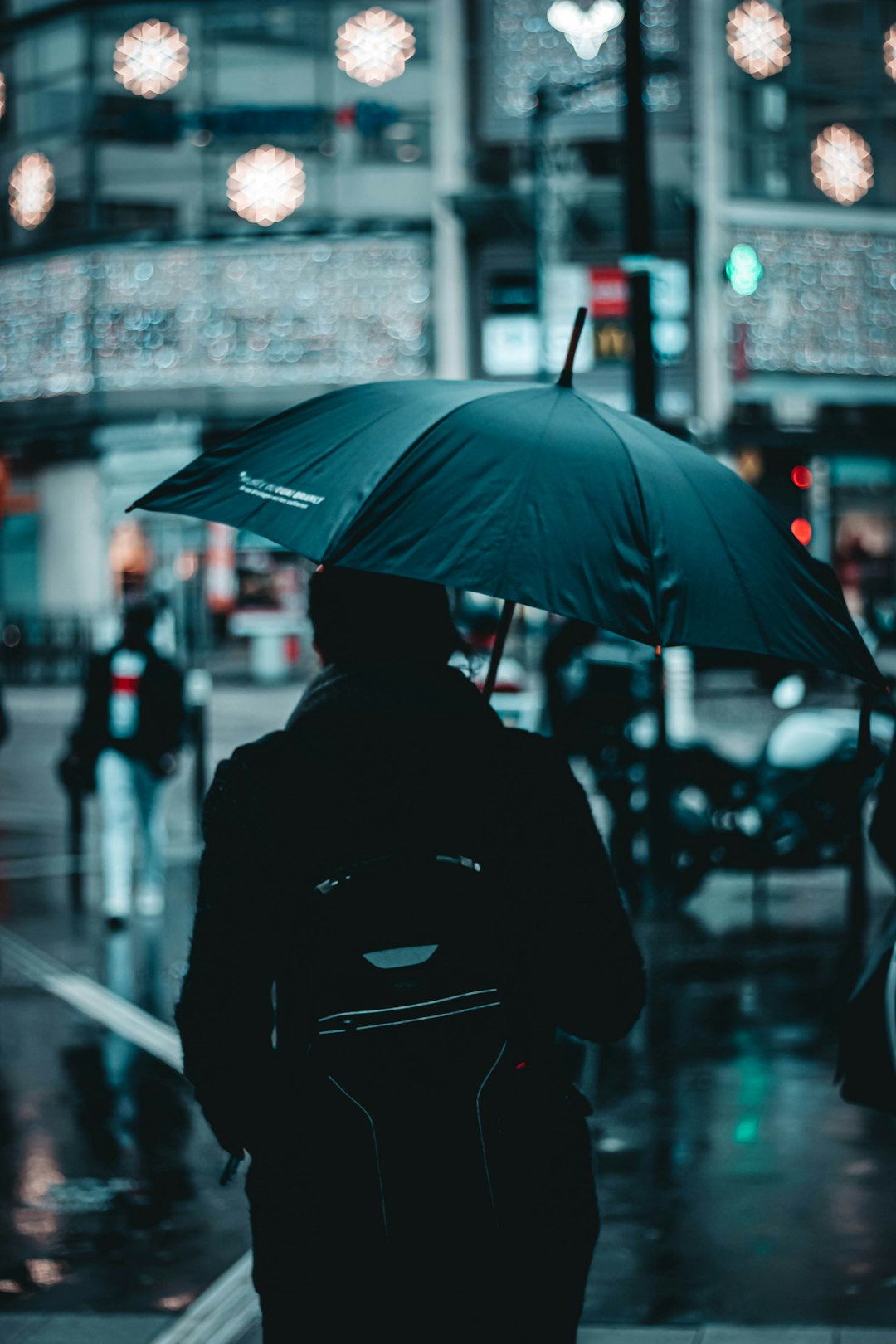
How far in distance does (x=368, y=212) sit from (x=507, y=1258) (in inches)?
1339

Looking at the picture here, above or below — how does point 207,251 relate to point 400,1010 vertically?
above

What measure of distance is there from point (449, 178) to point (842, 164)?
7.79m

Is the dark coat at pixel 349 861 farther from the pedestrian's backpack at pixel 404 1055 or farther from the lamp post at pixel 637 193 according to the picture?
the lamp post at pixel 637 193

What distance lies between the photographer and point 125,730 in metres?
9.95

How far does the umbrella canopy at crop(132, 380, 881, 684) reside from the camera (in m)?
2.70

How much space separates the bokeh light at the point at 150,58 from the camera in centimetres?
3550

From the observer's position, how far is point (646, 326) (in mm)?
9914

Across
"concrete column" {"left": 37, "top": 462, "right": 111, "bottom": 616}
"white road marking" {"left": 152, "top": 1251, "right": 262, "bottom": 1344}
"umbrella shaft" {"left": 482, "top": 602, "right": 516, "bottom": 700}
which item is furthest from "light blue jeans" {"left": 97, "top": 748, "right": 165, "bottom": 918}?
"concrete column" {"left": 37, "top": 462, "right": 111, "bottom": 616}

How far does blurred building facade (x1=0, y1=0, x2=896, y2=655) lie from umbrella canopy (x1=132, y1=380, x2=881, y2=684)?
30.6m

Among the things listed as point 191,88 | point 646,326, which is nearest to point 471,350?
point 191,88

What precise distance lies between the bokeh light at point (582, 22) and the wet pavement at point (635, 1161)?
26.7 m

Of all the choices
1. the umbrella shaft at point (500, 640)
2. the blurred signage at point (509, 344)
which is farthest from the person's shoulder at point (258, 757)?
the blurred signage at point (509, 344)

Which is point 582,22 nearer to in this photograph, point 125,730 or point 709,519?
point 125,730

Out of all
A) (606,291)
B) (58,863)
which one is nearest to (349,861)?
(58,863)
